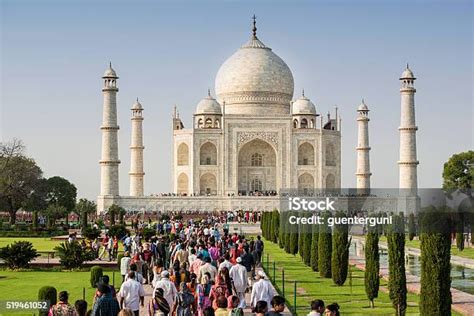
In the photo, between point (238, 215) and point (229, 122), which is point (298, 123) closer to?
point (229, 122)

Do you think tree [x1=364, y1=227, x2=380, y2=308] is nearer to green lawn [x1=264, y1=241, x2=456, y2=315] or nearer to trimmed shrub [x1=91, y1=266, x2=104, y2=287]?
green lawn [x1=264, y1=241, x2=456, y2=315]

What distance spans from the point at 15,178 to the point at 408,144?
1645cm

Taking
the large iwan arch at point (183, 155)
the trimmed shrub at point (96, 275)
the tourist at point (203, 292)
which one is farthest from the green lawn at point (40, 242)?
the large iwan arch at point (183, 155)

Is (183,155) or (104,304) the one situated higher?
(183,155)

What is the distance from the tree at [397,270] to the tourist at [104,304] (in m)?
4.70

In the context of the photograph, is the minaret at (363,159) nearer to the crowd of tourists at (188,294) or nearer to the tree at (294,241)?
the tree at (294,241)

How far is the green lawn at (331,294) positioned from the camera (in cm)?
1060

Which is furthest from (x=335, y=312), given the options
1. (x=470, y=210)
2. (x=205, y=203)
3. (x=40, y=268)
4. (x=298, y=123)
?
(x=298, y=123)

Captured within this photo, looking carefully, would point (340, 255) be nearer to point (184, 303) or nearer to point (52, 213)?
point (184, 303)

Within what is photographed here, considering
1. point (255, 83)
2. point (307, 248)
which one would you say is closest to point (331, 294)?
point (307, 248)

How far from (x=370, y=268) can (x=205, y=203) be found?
25.0 meters

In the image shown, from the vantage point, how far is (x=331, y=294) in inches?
471

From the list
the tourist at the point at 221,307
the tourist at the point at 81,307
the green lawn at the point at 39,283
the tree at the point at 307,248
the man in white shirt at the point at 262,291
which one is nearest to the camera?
the tourist at the point at 81,307

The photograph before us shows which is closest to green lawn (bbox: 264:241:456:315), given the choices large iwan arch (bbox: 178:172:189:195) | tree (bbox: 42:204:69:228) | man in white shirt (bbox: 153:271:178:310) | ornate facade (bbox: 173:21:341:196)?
man in white shirt (bbox: 153:271:178:310)
